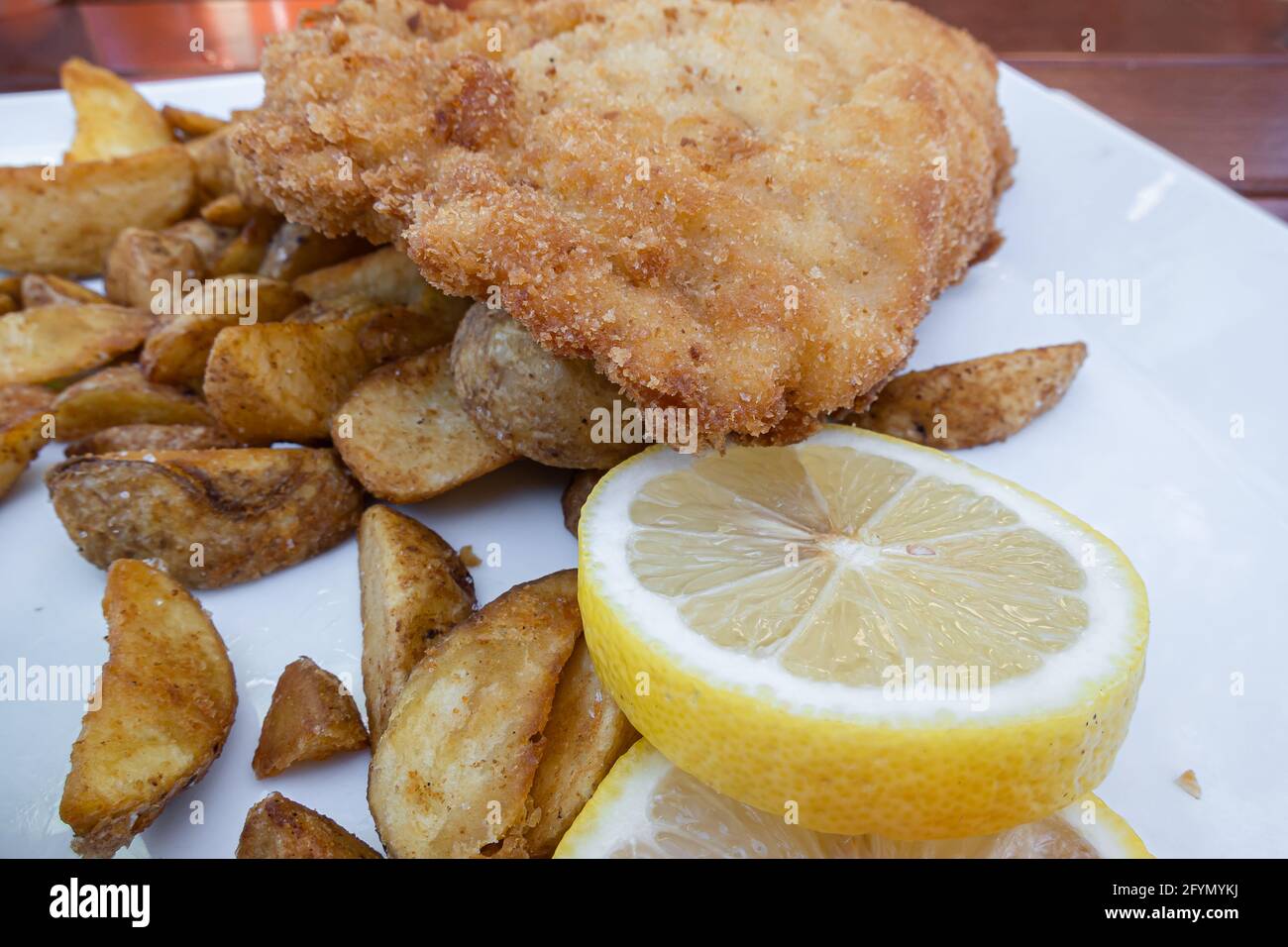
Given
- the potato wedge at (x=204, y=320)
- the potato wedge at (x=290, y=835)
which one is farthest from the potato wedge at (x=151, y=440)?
the potato wedge at (x=290, y=835)

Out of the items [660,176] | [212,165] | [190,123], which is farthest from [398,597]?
[190,123]

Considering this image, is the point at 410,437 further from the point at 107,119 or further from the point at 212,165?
the point at 107,119

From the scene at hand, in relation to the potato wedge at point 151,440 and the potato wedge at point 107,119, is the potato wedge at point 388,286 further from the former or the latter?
the potato wedge at point 107,119

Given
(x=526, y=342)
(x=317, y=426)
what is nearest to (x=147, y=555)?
(x=317, y=426)

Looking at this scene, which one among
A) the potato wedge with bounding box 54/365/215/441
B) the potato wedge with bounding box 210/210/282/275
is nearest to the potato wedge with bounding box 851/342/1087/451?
the potato wedge with bounding box 54/365/215/441

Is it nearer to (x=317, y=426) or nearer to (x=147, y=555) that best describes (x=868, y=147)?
(x=317, y=426)
